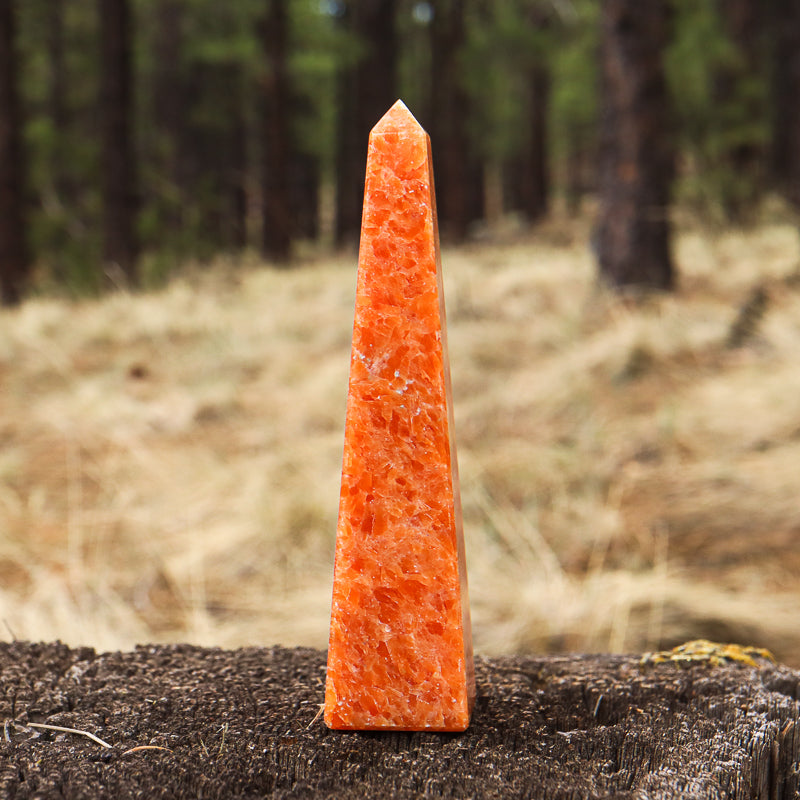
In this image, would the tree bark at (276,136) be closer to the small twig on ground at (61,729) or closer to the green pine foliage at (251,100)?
the green pine foliage at (251,100)

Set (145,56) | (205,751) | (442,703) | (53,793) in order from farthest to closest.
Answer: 1. (145,56)
2. (442,703)
3. (205,751)
4. (53,793)

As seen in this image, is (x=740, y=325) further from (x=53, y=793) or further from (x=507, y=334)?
(x=53, y=793)

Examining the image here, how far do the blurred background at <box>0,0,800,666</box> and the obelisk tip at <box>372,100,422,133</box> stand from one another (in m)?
1.68

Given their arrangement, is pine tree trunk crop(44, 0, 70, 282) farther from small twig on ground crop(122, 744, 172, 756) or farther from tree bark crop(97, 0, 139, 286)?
small twig on ground crop(122, 744, 172, 756)

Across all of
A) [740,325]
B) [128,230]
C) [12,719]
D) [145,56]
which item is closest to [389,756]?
[12,719]

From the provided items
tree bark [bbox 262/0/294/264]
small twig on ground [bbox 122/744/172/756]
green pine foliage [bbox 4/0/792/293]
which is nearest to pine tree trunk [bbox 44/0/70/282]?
green pine foliage [bbox 4/0/792/293]

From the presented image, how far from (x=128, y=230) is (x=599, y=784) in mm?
9258

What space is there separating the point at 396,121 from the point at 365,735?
3.03 ft

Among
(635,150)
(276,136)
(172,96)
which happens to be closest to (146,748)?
(635,150)

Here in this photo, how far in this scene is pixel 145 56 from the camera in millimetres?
15352

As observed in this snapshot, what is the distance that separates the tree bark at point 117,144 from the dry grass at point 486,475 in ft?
12.0

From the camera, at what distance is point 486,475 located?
344 cm

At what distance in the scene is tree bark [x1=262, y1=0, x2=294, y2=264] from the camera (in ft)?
33.1

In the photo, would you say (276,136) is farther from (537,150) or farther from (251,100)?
(537,150)
